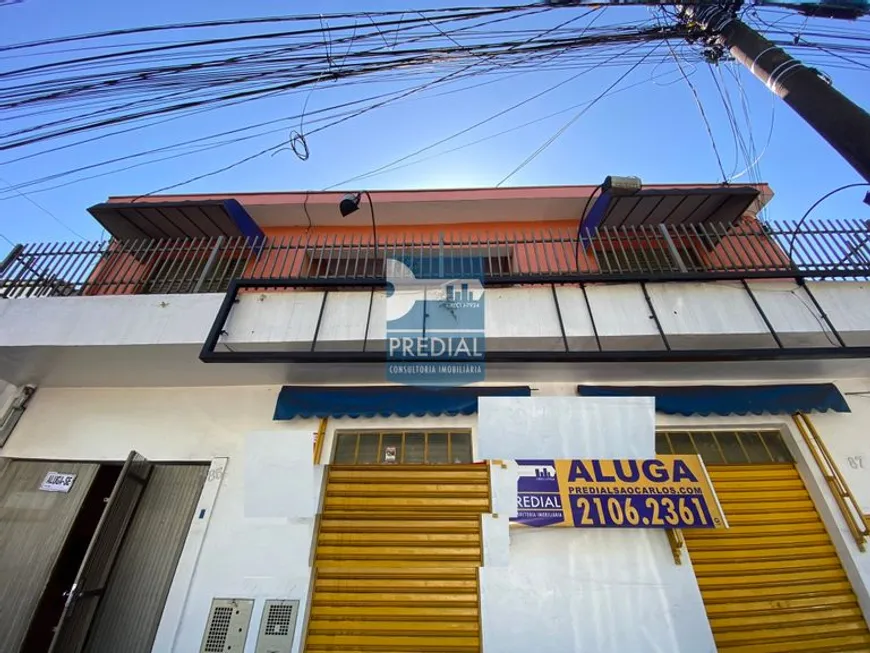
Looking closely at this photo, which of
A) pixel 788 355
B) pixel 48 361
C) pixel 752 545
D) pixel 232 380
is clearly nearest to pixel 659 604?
pixel 752 545

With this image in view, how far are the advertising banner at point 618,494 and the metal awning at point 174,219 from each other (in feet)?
20.3

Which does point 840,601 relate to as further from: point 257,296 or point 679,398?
point 257,296

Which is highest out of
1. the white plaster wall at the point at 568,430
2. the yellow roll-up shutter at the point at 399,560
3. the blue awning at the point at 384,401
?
the blue awning at the point at 384,401

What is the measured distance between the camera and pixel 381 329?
13.8ft

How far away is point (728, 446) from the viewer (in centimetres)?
457

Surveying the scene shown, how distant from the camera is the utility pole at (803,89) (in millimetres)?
2957

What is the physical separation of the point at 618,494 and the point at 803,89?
430 centimetres

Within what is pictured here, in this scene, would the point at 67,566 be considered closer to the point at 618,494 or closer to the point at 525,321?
the point at 525,321

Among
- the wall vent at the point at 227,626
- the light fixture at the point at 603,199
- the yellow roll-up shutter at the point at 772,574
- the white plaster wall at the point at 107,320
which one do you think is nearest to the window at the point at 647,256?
the light fixture at the point at 603,199

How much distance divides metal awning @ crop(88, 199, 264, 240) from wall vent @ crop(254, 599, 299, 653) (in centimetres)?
569

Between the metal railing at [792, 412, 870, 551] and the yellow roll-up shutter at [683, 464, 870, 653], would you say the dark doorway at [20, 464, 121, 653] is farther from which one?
the metal railing at [792, 412, 870, 551]

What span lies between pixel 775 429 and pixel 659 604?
109 inches

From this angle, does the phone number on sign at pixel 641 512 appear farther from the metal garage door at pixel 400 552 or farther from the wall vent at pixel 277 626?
the wall vent at pixel 277 626

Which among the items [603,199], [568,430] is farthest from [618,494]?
[603,199]
